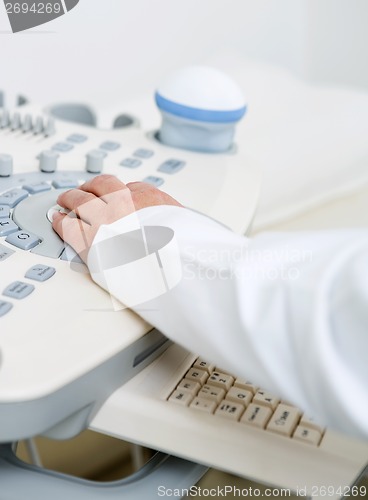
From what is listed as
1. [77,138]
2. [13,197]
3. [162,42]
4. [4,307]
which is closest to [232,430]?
[4,307]

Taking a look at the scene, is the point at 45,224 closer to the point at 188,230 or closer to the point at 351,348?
the point at 188,230

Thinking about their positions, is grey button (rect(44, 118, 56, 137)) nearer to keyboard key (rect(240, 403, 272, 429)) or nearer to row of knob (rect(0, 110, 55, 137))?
row of knob (rect(0, 110, 55, 137))

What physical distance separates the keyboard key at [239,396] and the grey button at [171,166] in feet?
0.83

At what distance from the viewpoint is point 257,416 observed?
0.41 meters

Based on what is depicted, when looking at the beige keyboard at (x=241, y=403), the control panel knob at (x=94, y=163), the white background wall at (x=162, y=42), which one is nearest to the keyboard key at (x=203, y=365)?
the beige keyboard at (x=241, y=403)

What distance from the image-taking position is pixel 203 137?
0.70 m

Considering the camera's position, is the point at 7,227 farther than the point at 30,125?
No

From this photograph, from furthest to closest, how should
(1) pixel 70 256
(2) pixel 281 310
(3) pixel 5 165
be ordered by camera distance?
(3) pixel 5 165
(1) pixel 70 256
(2) pixel 281 310

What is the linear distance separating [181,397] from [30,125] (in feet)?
1.18

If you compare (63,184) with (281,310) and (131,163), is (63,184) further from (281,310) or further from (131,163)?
(281,310)

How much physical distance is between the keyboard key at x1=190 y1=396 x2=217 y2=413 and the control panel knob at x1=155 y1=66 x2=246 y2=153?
1.05 feet

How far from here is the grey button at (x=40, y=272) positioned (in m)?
0.46

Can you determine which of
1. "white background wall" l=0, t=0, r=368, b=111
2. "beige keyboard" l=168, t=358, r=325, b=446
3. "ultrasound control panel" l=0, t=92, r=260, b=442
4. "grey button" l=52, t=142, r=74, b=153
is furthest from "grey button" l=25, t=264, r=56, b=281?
"white background wall" l=0, t=0, r=368, b=111

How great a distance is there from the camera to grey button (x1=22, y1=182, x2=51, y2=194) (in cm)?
57
